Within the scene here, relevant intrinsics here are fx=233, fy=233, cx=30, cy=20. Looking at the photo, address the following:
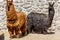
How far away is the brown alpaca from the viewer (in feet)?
9.30

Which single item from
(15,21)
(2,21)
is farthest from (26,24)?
(2,21)

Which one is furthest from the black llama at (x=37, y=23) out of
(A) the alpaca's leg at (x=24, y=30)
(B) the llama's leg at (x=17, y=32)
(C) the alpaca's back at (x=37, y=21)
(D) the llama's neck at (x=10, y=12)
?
(D) the llama's neck at (x=10, y=12)

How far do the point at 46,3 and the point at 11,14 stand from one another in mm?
880

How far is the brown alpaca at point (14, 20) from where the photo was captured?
2.83m

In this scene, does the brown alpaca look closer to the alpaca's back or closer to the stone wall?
the alpaca's back

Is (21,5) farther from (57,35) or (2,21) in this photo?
(57,35)

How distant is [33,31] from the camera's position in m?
3.31

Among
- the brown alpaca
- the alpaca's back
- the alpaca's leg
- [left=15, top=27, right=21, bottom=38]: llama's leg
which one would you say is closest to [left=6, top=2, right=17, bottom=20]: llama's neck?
the brown alpaca

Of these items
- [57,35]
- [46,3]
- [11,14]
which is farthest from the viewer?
[46,3]

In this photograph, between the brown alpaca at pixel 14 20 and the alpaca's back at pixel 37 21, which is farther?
the alpaca's back at pixel 37 21

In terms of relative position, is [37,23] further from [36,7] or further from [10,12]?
[10,12]

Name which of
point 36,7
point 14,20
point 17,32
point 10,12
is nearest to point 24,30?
point 17,32

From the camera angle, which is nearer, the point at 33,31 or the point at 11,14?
the point at 11,14

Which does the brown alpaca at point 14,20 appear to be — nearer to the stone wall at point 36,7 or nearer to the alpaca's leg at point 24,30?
the alpaca's leg at point 24,30
